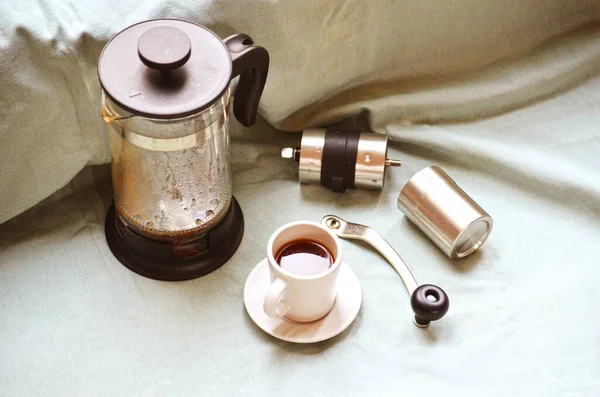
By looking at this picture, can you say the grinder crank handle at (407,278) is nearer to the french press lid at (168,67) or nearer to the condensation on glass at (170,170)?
the condensation on glass at (170,170)

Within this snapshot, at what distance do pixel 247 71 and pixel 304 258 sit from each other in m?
0.21

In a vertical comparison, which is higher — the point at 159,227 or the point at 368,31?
the point at 368,31

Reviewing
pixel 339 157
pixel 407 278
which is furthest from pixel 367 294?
pixel 339 157

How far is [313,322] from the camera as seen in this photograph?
32.9 inches

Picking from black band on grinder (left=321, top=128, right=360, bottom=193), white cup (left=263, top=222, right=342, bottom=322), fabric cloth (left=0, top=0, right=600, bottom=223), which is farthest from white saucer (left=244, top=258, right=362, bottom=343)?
fabric cloth (left=0, top=0, right=600, bottom=223)

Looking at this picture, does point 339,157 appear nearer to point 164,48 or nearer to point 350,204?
point 350,204

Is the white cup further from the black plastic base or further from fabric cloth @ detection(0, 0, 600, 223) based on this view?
fabric cloth @ detection(0, 0, 600, 223)

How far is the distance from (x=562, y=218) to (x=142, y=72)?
52 centimetres

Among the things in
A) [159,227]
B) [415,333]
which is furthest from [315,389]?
[159,227]

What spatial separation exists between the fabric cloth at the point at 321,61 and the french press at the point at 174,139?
0.23 ft

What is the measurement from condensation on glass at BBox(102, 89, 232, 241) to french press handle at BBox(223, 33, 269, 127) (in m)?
0.04

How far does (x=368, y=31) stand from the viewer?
94 centimetres

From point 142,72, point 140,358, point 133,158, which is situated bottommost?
point 140,358

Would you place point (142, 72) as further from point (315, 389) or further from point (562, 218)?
point (562, 218)
